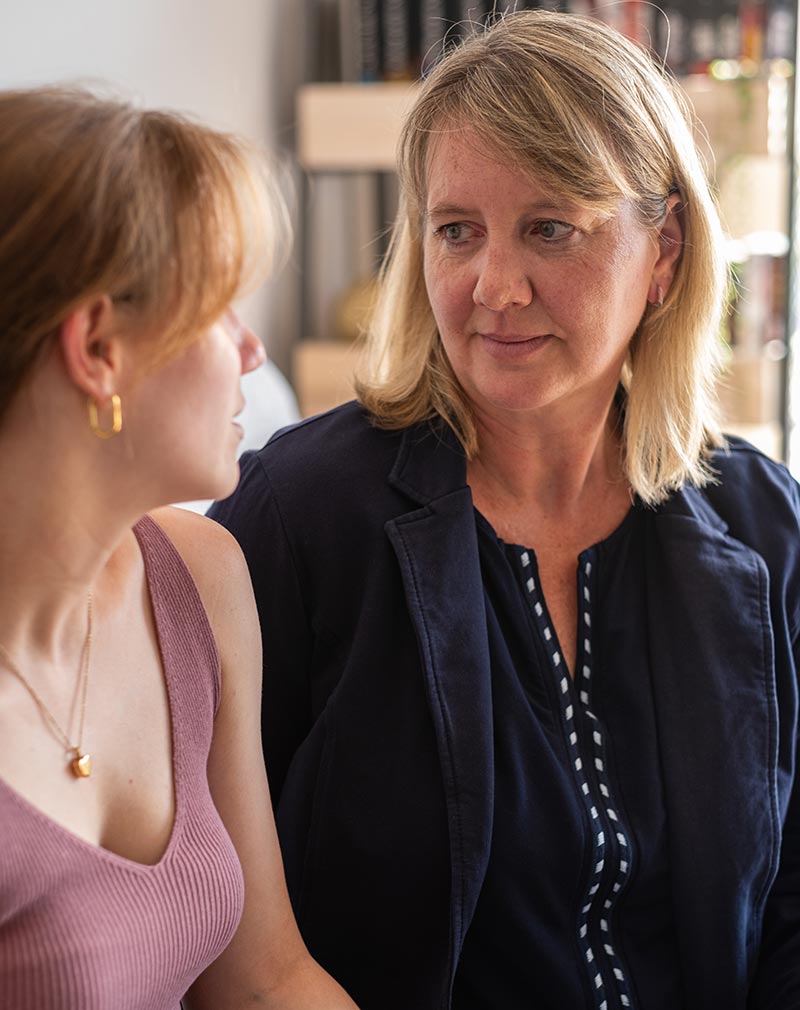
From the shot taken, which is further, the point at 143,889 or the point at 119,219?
the point at 143,889

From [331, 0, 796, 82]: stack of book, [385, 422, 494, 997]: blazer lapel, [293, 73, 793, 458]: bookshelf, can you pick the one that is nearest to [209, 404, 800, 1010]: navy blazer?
[385, 422, 494, 997]: blazer lapel

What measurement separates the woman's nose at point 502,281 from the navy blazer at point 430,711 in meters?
0.18

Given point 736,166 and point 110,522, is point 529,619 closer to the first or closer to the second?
point 110,522

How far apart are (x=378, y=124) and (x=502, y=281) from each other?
2187 mm

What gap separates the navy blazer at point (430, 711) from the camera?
1.25 meters

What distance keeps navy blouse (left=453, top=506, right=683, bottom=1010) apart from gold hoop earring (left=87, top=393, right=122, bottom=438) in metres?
0.55

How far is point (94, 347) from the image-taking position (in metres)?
0.86

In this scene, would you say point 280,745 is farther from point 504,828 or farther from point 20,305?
point 20,305

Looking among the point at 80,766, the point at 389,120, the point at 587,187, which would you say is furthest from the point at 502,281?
the point at 389,120

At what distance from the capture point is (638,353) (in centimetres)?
149

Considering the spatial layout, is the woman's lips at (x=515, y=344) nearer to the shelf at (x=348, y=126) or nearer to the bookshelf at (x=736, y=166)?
the bookshelf at (x=736, y=166)

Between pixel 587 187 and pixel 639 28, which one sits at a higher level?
pixel 639 28

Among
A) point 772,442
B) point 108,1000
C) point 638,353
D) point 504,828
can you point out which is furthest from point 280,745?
point 772,442

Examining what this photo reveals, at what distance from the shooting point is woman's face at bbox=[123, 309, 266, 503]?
89 cm
